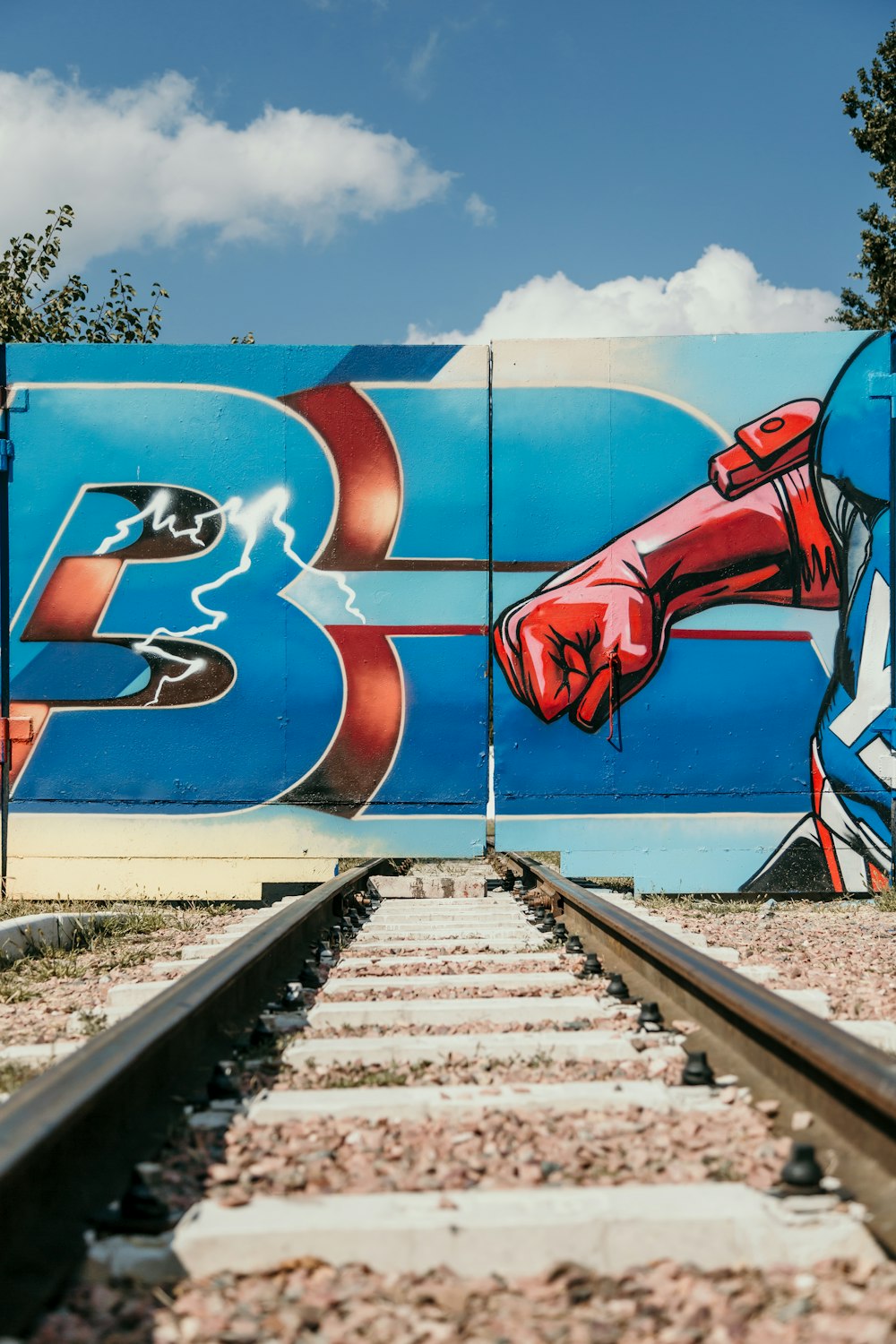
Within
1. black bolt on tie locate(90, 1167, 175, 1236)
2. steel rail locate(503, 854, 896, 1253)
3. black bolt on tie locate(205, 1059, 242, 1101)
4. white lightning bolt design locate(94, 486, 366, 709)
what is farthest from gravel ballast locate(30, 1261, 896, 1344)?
A: white lightning bolt design locate(94, 486, 366, 709)

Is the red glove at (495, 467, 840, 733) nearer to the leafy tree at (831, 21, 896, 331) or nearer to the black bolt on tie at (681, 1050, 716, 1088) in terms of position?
the black bolt on tie at (681, 1050, 716, 1088)

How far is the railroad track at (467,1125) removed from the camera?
6.95 feet

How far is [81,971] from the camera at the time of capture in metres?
5.38

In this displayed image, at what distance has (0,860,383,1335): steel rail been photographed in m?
2.02

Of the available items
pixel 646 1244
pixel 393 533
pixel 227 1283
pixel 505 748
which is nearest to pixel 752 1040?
pixel 646 1244

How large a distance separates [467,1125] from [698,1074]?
0.68 m

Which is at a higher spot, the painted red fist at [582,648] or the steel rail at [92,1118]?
the painted red fist at [582,648]

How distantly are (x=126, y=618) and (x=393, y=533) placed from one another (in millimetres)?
2073

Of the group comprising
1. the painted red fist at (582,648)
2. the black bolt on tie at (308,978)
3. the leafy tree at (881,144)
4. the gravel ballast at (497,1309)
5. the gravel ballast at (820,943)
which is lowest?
the gravel ballast at (820,943)

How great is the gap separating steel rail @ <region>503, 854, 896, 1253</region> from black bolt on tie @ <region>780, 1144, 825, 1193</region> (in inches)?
3.4

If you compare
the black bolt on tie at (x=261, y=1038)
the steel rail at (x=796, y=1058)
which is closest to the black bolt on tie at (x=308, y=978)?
the black bolt on tie at (x=261, y=1038)

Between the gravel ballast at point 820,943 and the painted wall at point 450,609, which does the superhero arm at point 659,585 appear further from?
the gravel ballast at point 820,943

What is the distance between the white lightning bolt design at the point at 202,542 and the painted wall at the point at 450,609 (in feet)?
0.07

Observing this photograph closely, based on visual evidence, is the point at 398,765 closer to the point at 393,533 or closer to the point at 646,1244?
the point at 393,533
